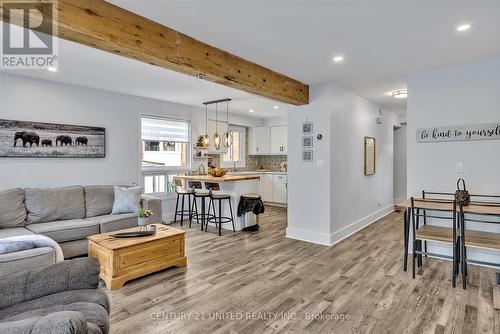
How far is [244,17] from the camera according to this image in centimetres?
238

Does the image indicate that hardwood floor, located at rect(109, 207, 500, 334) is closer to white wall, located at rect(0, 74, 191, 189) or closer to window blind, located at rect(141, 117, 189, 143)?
white wall, located at rect(0, 74, 191, 189)

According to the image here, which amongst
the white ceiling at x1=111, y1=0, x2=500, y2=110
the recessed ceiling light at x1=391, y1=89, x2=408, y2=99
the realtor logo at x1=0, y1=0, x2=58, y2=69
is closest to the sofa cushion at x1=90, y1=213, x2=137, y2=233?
the realtor logo at x1=0, y1=0, x2=58, y2=69

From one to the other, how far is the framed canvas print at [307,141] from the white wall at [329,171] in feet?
0.25

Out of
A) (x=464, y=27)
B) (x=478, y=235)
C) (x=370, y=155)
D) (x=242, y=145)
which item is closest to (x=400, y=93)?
(x=370, y=155)

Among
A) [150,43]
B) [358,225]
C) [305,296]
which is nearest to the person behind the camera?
[150,43]

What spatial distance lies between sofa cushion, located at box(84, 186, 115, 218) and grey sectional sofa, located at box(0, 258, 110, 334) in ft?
8.58

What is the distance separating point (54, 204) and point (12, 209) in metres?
0.45

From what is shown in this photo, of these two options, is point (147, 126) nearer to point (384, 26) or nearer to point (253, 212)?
point (253, 212)

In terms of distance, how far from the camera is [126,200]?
436 cm

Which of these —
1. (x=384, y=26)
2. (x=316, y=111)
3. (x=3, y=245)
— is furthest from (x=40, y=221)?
(x=384, y=26)

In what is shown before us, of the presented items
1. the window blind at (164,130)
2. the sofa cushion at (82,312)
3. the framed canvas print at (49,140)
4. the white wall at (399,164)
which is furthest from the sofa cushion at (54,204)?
the white wall at (399,164)

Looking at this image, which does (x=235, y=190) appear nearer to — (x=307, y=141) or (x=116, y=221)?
(x=307, y=141)

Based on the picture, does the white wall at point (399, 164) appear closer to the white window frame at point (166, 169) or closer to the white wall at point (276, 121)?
the white wall at point (276, 121)

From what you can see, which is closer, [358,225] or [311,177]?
[311,177]
